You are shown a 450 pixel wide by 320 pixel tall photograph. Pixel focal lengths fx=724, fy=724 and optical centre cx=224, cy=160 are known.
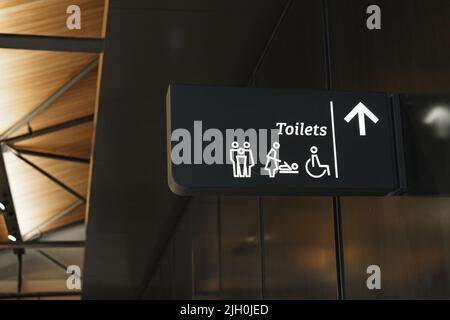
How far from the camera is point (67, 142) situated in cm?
1080

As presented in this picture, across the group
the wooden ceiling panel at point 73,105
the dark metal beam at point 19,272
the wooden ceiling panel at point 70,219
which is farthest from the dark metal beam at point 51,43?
the dark metal beam at point 19,272

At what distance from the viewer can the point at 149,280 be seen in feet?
51.2

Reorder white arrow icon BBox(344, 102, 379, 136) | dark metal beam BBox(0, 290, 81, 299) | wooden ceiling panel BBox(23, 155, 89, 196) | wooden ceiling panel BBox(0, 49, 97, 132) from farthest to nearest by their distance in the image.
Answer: dark metal beam BBox(0, 290, 81, 299) → wooden ceiling panel BBox(23, 155, 89, 196) → wooden ceiling panel BBox(0, 49, 97, 132) → white arrow icon BBox(344, 102, 379, 136)

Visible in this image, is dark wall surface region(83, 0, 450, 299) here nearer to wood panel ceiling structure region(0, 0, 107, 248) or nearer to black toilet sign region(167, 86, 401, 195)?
black toilet sign region(167, 86, 401, 195)

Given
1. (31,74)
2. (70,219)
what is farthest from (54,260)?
(31,74)

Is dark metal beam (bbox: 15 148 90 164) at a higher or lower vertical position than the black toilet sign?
higher

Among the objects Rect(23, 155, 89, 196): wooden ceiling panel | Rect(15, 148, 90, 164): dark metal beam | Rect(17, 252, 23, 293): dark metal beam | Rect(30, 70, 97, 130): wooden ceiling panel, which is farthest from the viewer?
Rect(17, 252, 23, 293): dark metal beam

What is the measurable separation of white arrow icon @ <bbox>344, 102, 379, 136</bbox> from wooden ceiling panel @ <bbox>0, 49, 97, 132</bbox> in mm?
4813

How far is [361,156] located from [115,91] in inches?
152

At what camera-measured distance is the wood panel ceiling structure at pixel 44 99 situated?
21.2ft

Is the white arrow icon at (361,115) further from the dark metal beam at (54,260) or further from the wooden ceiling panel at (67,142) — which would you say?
the dark metal beam at (54,260)

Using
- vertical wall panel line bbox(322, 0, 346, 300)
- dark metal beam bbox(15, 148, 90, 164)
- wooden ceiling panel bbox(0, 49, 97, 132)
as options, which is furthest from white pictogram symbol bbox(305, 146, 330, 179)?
dark metal beam bbox(15, 148, 90, 164)

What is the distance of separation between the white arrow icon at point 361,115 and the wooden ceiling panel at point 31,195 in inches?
337

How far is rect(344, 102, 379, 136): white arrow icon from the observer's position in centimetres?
312
